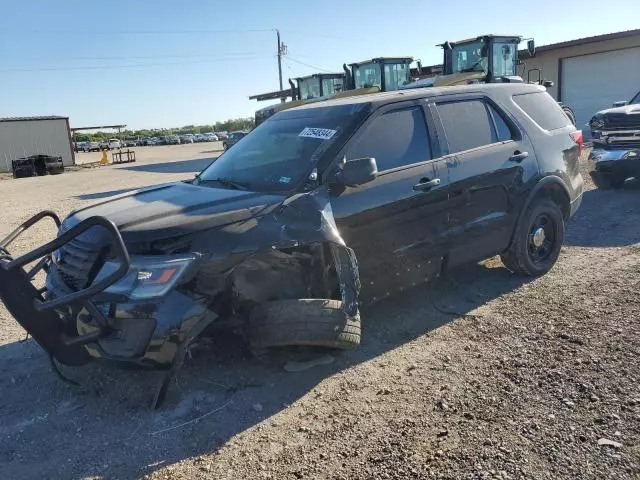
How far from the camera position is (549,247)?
571 centimetres

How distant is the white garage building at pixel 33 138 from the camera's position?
35.0 m

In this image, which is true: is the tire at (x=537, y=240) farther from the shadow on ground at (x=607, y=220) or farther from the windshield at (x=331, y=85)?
the windshield at (x=331, y=85)

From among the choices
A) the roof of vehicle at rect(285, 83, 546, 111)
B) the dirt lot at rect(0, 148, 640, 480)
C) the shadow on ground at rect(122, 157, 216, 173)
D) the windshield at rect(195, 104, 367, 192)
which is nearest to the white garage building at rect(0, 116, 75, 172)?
the shadow on ground at rect(122, 157, 216, 173)

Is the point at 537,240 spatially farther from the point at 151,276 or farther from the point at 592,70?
the point at 592,70

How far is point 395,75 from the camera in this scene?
18.4 m

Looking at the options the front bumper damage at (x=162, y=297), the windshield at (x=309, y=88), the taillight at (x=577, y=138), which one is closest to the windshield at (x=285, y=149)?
the front bumper damage at (x=162, y=297)

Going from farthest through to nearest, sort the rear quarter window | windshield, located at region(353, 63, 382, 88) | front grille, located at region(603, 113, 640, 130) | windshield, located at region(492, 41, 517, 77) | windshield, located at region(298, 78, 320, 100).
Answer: windshield, located at region(298, 78, 320, 100)
windshield, located at region(353, 63, 382, 88)
windshield, located at region(492, 41, 517, 77)
front grille, located at region(603, 113, 640, 130)
the rear quarter window

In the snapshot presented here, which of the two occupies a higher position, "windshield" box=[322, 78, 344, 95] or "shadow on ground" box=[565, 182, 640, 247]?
"windshield" box=[322, 78, 344, 95]

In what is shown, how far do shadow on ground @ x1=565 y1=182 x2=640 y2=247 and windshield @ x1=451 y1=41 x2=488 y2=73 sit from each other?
6937 mm

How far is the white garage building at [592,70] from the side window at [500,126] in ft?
62.1

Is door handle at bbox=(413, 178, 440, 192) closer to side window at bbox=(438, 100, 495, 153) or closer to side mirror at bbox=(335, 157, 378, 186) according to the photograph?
side window at bbox=(438, 100, 495, 153)

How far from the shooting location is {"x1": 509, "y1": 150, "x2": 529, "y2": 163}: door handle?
514 cm

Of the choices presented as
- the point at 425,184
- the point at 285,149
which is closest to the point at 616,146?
the point at 425,184

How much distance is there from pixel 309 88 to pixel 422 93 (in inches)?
677
